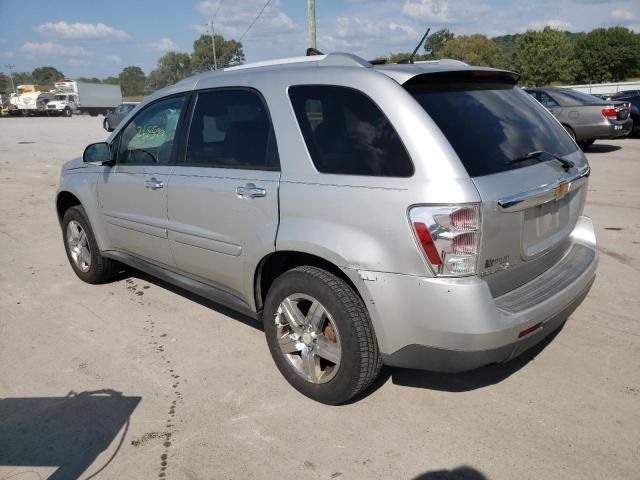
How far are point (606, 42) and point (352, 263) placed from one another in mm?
94908

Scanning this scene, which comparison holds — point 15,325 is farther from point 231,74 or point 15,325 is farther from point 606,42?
point 606,42

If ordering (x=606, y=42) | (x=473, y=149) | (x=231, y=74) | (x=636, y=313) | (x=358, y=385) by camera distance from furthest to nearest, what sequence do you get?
(x=606, y=42) < (x=636, y=313) < (x=231, y=74) < (x=358, y=385) < (x=473, y=149)

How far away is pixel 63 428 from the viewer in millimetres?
2879

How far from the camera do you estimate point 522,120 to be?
301cm

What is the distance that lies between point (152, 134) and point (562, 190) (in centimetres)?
296

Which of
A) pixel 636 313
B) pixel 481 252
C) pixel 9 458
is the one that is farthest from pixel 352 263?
pixel 636 313

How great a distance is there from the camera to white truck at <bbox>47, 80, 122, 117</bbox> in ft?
176

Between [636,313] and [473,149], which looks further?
[636,313]

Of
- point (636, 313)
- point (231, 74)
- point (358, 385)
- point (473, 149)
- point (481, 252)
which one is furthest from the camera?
point (636, 313)

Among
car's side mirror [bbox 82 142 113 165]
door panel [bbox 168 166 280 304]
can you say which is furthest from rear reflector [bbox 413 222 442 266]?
car's side mirror [bbox 82 142 113 165]

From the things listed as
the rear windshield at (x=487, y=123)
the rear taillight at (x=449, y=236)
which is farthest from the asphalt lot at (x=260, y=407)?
the rear windshield at (x=487, y=123)

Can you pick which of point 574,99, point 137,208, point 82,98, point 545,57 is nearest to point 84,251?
point 137,208

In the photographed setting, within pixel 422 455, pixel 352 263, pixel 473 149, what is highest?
pixel 473 149

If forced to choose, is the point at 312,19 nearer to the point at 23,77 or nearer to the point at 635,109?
the point at 635,109
